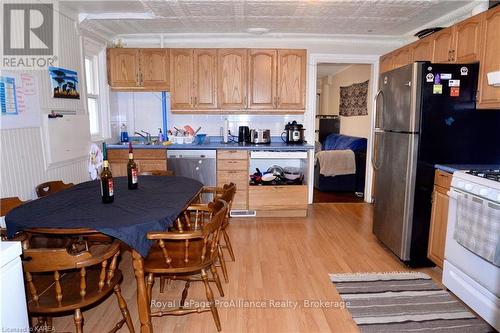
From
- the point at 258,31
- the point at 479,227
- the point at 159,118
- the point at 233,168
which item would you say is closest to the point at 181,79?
the point at 159,118

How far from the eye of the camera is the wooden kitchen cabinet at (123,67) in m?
4.21

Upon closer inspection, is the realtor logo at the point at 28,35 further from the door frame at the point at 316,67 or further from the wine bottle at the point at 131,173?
the door frame at the point at 316,67

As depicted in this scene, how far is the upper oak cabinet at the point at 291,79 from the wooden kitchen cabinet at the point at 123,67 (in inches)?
74.7

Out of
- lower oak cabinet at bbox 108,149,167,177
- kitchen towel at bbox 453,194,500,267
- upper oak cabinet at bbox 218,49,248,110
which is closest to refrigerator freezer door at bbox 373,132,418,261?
kitchen towel at bbox 453,194,500,267

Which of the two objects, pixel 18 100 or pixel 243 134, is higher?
pixel 18 100

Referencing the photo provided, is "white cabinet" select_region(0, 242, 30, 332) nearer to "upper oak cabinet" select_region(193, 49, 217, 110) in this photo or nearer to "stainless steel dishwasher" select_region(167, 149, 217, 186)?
"stainless steel dishwasher" select_region(167, 149, 217, 186)

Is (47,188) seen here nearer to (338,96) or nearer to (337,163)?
(337,163)

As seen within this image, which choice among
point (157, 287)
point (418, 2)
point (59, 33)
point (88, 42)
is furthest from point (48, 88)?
point (418, 2)

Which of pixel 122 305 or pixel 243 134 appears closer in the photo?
pixel 122 305

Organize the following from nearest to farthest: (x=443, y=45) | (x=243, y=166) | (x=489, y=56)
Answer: (x=489, y=56), (x=443, y=45), (x=243, y=166)

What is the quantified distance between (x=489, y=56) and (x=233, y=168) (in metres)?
2.76

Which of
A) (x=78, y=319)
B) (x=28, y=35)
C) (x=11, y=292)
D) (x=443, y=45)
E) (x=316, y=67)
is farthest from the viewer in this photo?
(x=316, y=67)

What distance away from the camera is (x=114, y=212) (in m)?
1.87

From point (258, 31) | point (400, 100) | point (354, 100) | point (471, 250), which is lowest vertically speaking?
point (471, 250)
